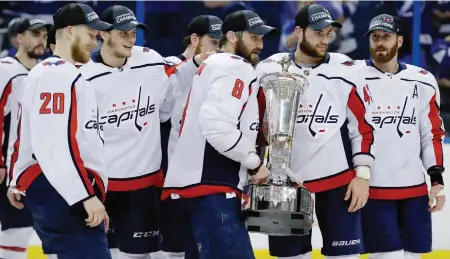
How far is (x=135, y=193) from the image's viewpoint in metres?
4.31

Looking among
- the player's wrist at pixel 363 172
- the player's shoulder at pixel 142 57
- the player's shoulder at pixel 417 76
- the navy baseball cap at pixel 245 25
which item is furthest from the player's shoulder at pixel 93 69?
the player's shoulder at pixel 417 76

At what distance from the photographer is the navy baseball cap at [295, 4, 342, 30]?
414 cm

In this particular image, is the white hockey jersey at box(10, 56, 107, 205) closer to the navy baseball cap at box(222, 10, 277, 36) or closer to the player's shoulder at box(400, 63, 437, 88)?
the navy baseball cap at box(222, 10, 277, 36)

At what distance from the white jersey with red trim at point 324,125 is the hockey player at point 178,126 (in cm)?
44

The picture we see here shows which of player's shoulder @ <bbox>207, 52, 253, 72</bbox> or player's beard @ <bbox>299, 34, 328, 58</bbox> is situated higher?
player's beard @ <bbox>299, 34, 328, 58</bbox>

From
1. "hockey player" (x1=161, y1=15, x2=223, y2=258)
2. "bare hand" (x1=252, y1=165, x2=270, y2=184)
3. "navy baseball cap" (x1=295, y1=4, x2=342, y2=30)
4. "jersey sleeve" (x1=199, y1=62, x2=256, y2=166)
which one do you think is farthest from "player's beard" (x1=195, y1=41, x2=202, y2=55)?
"bare hand" (x1=252, y1=165, x2=270, y2=184)

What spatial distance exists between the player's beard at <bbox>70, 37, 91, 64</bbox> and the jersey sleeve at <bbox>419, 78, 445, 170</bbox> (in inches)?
72.5

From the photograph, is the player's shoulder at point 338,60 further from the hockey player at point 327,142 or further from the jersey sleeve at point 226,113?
the jersey sleeve at point 226,113

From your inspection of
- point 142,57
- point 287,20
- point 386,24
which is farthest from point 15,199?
point 287,20

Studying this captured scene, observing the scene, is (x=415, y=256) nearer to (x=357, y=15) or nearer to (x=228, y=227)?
(x=228, y=227)

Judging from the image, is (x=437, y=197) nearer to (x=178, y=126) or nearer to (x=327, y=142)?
(x=327, y=142)

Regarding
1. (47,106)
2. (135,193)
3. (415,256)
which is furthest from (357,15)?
(47,106)

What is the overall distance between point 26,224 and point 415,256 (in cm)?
208

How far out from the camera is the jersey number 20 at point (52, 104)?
129 inches
